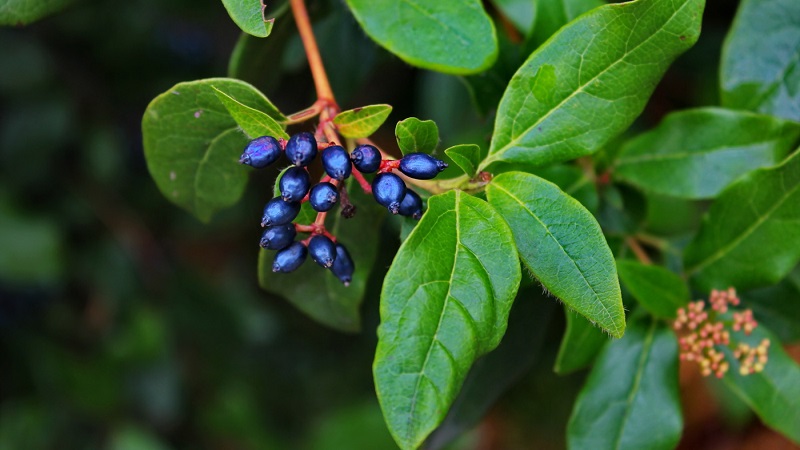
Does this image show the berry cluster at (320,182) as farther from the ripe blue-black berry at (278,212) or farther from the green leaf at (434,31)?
the green leaf at (434,31)

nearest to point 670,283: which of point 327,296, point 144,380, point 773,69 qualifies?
point 773,69

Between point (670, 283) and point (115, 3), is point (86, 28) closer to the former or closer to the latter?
point (115, 3)

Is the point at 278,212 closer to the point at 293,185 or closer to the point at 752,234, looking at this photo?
the point at 293,185

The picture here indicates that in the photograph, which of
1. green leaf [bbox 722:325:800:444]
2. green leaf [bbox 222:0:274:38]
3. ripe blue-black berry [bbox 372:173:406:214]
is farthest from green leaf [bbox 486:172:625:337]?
green leaf [bbox 722:325:800:444]

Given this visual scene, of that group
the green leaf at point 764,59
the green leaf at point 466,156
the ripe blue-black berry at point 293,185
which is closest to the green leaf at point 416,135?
the green leaf at point 466,156

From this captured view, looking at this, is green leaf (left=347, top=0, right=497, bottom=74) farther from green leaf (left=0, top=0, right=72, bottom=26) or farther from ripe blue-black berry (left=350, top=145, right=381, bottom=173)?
green leaf (left=0, top=0, right=72, bottom=26)

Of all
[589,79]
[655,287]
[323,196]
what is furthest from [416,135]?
→ [655,287]
